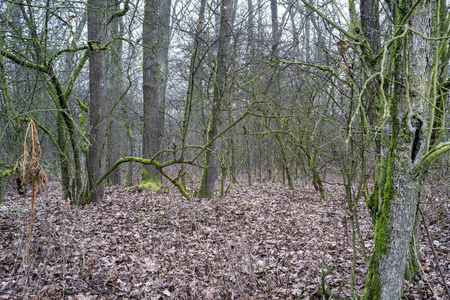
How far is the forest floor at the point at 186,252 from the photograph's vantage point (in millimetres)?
3680

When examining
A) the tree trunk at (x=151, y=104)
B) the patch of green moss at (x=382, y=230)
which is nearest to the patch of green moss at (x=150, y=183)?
the tree trunk at (x=151, y=104)

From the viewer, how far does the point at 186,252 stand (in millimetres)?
4840

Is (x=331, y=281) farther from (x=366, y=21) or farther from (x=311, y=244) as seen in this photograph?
(x=366, y=21)

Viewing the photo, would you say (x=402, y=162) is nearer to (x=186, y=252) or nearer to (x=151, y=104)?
(x=186, y=252)

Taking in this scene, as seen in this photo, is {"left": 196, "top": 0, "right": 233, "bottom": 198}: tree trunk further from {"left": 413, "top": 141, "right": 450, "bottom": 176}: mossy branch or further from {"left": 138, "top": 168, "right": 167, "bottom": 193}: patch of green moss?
{"left": 413, "top": 141, "right": 450, "bottom": 176}: mossy branch

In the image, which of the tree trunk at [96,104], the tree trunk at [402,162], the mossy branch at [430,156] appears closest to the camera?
the mossy branch at [430,156]

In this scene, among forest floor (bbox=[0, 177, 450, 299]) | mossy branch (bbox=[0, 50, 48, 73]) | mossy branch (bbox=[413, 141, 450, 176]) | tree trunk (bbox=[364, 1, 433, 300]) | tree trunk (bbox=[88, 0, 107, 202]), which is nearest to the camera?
mossy branch (bbox=[413, 141, 450, 176])

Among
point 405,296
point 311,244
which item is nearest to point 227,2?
point 311,244

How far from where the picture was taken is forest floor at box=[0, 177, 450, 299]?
368cm

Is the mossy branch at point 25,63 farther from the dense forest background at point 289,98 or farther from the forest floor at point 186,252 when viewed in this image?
the forest floor at point 186,252

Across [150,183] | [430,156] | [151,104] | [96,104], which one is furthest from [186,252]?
[151,104]

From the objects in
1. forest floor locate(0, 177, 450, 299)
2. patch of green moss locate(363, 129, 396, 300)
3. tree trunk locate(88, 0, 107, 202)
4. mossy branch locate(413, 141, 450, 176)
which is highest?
tree trunk locate(88, 0, 107, 202)

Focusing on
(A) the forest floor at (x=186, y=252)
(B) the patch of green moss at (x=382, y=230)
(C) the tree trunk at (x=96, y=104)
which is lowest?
(A) the forest floor at (x=186, y=252)

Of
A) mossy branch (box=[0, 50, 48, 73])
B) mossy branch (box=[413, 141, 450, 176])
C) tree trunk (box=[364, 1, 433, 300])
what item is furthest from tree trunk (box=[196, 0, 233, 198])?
mossy branch (box=[413, 141, 450, 176])
